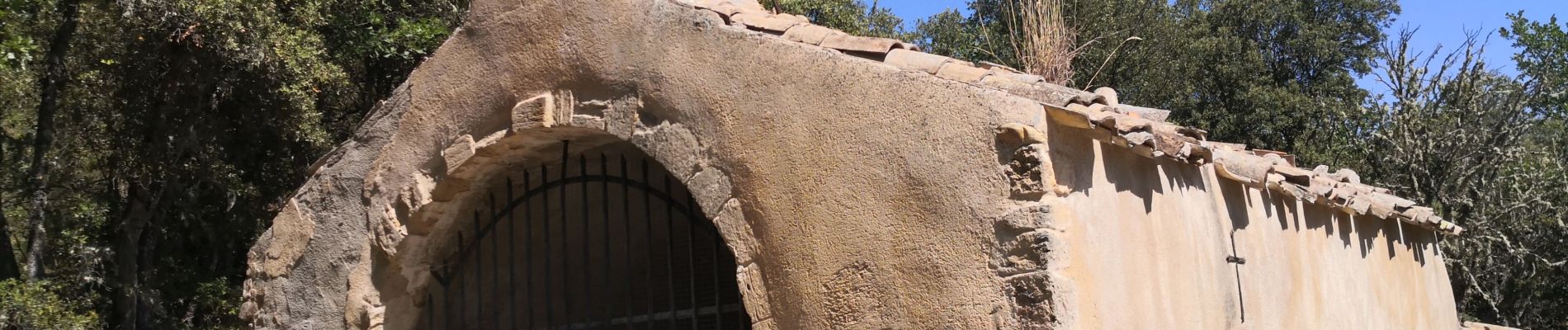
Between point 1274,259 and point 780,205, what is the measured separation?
7.18ft

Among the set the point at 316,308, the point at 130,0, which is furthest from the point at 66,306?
the point at 316,308

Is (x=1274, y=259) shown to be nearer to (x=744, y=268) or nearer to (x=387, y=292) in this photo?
(x=744, y=268)

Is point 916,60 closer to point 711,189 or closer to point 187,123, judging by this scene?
point 711,189

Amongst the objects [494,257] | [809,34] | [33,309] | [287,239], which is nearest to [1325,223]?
[809,34]

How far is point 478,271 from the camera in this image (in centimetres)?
536

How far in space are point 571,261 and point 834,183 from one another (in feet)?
7.32

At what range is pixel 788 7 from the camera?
12.3m

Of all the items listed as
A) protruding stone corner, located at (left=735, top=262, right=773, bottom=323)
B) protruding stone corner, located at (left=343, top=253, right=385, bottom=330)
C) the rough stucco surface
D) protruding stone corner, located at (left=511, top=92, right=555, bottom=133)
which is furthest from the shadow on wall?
protruding stone corner, located at (left=343, top=253, right=385, bottom=330)

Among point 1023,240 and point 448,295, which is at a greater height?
point 448,295

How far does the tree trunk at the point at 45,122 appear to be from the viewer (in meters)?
9.07

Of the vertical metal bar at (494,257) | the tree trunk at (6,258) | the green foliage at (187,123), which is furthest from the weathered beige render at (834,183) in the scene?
the tree trunk at (6,258)

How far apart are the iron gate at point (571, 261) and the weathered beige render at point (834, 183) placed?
0.14 meters

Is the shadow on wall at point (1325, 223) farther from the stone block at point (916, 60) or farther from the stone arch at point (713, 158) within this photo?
the stone arch at point (713, 158)

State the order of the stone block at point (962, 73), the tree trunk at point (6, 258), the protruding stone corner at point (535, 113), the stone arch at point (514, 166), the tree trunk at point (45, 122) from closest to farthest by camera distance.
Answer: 1. the stone block at point (962, 73)
2. the stone arch at point (514, 166)
3. the protruding stone corner at point (535, 113)
4. the tree trunk at point (45, 122)
5. the tree trunk at point (6, 258)
